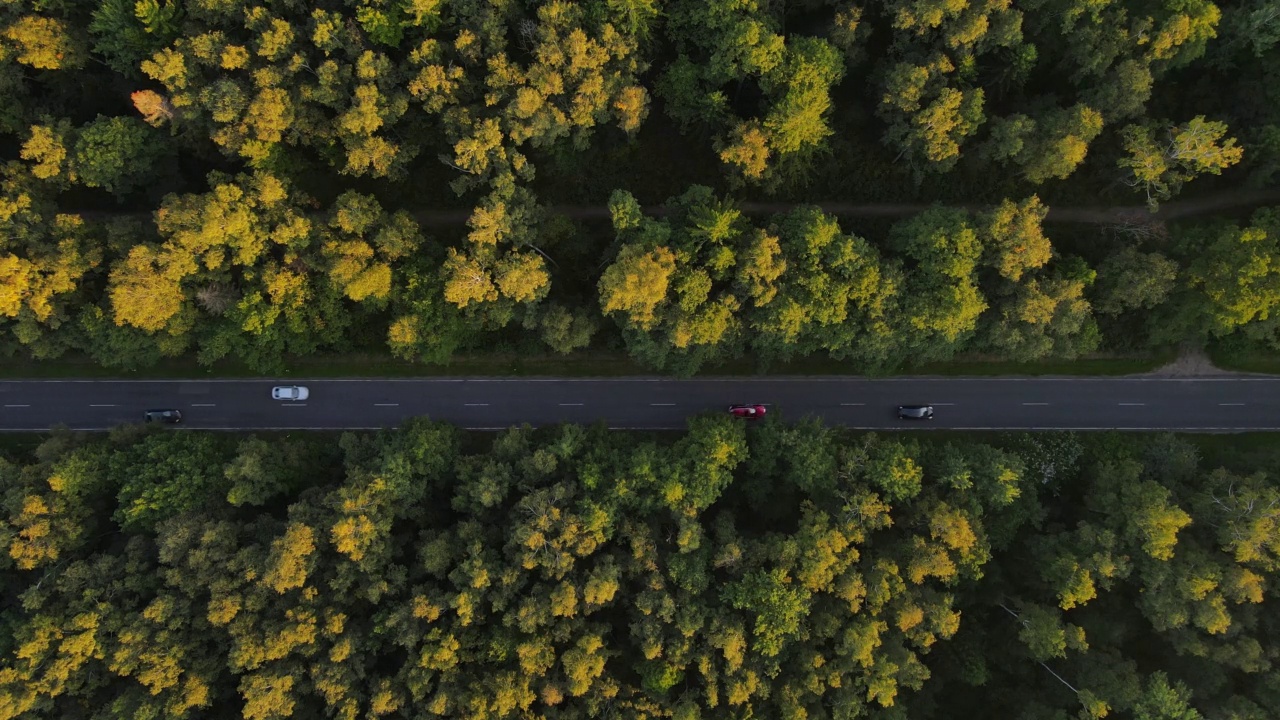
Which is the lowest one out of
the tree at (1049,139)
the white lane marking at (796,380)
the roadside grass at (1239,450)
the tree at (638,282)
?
the roadside grass at (1239,450)

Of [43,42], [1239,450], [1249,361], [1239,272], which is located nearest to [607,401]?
[1239,272]

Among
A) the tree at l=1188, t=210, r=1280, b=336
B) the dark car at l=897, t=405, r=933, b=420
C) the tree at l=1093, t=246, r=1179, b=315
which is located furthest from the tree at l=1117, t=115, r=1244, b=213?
the dark car at l=897, t=405, r=933, b=420

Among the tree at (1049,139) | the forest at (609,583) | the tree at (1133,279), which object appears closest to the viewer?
the forest at (609,583)

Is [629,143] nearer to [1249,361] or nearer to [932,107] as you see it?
[932,107]

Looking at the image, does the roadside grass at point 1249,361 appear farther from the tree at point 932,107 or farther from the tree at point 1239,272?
the tree at point 932,107

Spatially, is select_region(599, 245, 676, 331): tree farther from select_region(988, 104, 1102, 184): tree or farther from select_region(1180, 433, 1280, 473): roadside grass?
select_region(1180, 433, 1280, 473): roadside grass

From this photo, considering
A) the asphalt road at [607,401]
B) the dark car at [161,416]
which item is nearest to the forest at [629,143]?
the asphalt road at [607,401]

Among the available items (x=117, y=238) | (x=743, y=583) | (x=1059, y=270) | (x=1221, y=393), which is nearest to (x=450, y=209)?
(x=117, y=238)
